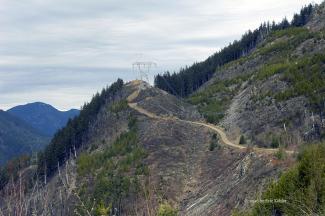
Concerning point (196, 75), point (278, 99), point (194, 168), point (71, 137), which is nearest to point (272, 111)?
point (278, 99)

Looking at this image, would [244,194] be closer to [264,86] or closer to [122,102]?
[264,86]

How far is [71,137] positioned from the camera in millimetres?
139375

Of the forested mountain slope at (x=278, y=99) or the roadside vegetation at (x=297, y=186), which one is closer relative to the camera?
the roadside vegetation at (x=297, y=186)

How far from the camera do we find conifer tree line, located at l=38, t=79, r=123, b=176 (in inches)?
5212

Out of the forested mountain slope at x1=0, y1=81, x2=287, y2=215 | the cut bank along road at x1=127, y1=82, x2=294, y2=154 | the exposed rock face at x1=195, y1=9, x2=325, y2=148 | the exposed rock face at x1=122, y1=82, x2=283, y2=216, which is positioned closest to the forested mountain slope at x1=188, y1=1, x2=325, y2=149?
the exposed rock face at x1=195, y1=9, x2=325, y2=148

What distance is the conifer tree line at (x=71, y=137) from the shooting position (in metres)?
132

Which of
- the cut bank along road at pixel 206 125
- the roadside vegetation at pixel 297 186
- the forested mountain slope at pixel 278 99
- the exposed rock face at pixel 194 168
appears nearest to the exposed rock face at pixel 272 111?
the forested mountain slope at pixel 278 99

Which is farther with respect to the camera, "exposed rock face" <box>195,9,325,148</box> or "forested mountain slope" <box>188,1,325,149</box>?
"forested mountain slope" <box>188,1,325,149</box>

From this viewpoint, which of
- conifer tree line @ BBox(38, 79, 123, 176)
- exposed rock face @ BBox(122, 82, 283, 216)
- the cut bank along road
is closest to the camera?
exposed rock face @ BBox(122, 82, 283, 216)

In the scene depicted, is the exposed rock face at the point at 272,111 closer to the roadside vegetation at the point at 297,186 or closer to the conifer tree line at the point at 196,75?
the roadside vegetation at the point at 297,186

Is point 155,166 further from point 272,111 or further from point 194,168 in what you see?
point 272,111

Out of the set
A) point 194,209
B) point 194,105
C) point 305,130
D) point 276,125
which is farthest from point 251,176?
point 194,105

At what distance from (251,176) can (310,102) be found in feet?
98.7

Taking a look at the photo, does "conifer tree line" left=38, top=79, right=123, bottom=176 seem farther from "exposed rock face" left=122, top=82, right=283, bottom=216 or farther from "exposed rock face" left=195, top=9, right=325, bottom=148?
"exposed rock face" left=195, top=9, right=325, bottom=148
